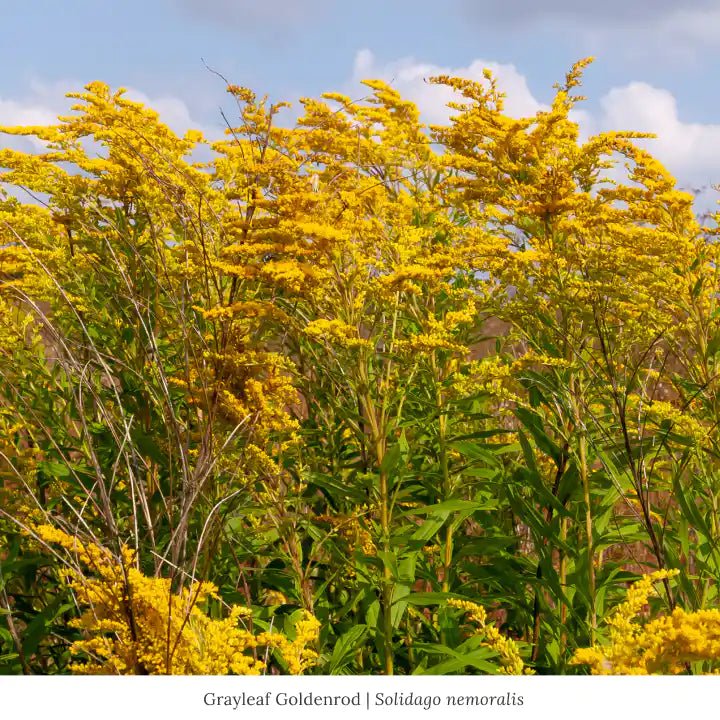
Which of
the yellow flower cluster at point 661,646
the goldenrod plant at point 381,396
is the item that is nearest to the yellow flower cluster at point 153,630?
the goldenrod plant at point 381,396

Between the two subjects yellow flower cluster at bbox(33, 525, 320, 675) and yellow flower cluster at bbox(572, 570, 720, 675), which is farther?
yellow flower cluster at bbox(33, 525, 320, 675)

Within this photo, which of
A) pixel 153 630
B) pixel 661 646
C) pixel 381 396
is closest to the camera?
pixel 661 646

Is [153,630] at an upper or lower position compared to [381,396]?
lower

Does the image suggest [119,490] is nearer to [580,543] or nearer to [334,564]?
[334,564]

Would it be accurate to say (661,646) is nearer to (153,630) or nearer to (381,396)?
(153,630)

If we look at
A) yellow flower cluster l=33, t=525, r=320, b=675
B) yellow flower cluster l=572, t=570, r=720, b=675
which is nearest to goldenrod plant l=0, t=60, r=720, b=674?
yellow flower cluster l=33, t=525, r=320, b=675

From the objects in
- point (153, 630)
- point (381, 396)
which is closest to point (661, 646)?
point (153, 630)

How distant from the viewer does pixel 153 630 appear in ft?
7.72

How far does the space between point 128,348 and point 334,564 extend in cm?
155

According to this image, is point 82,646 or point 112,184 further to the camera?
point 112,184

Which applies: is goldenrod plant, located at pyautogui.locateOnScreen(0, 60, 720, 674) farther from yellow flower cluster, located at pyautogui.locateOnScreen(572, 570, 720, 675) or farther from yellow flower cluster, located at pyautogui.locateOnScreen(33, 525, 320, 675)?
yellow flower cluster, located at pyautogui.locateOnScreen(572, 570, 720, 675)

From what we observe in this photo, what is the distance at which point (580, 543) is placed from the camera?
146 inches

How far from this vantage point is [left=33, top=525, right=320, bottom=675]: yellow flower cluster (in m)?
2.28
